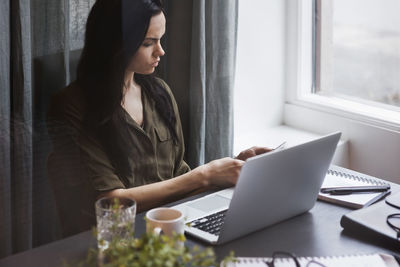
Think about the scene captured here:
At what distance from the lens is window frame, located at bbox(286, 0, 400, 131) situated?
8.51 ft

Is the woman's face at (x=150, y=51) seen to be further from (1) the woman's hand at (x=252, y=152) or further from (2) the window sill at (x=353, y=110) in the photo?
(2) the window sill at (x=353, y=110)

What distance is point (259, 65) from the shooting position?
2.67m

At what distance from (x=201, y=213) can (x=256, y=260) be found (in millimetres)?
265

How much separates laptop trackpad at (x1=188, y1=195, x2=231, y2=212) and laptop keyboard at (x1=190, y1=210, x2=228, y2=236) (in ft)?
0.17

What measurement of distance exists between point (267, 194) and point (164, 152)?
28.3 inches

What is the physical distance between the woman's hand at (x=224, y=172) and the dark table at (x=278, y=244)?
10.2 inches

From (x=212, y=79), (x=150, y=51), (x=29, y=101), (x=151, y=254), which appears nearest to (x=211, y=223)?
(x=151, y=254)

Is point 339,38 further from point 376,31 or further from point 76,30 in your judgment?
point 76,30

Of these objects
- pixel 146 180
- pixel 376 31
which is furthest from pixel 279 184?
pixel 376 31

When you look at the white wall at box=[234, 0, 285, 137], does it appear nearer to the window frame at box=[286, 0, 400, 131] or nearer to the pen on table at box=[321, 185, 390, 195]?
the window frame at box=[286, 0, 400, 131]

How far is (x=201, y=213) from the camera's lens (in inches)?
57.6

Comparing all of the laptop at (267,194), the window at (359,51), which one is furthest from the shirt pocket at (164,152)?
the window at (359,51)

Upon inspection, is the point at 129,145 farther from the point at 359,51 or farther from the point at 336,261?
the point at 359,51

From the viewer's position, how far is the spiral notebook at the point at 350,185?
1.53 m
